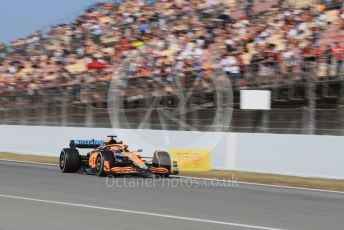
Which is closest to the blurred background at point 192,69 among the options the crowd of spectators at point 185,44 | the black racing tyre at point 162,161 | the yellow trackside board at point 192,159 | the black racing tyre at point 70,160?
the crowd of spectators at point 185,44

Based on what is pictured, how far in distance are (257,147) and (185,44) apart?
20.3 ft

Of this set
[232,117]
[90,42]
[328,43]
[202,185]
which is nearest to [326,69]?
[328,43]

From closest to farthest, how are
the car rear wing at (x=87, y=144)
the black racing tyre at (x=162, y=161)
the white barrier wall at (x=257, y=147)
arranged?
1. the black racing tyre at (x=162, y=161)
2. the white barrier wall at (x=257, y=147)
3. the car rear wing at (x=87, y=144)

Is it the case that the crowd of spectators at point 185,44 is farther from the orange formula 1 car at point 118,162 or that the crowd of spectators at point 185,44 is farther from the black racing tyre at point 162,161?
the orange formula 1 car at point 118,162

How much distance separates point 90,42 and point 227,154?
11175mm

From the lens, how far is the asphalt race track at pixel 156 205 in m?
7.08

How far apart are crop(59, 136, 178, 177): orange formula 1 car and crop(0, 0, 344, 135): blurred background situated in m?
3.51

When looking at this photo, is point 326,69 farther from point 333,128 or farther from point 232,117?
point 232,117

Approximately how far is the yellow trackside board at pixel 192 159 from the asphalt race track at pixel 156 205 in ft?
8.54

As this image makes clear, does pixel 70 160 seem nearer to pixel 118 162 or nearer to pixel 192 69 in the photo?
pixel 118 162

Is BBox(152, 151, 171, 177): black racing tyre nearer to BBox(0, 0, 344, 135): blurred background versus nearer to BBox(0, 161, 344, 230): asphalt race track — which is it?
BBox(0, 161, 344, 230): asphalt race track

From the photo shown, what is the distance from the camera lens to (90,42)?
2520 cm

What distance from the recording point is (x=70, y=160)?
14414 millimetres

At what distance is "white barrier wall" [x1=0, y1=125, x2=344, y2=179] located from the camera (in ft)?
47.1
